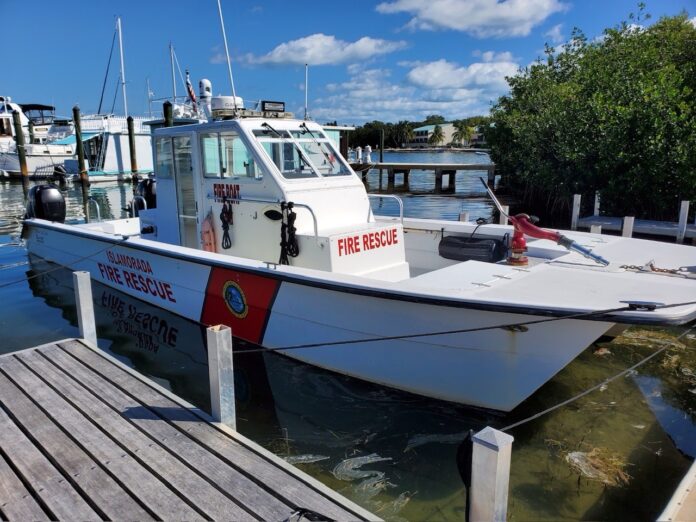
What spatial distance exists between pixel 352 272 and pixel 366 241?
15.1 inches

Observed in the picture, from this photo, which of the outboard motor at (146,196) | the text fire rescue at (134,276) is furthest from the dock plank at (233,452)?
the outboard motor at (146,196)

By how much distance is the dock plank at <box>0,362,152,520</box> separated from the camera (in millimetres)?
2555

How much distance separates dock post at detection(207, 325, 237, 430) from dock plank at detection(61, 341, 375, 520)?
0.13 meters

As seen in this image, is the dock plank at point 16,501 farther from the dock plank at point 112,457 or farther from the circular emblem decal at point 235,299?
the circular emblem decal at point 235,299

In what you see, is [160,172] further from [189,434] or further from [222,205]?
[189,434]

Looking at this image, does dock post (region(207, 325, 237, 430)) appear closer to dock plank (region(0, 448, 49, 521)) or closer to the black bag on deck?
dock plank (region(0, 448, 49, 521))

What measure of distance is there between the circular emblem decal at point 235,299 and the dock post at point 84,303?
4.28 ft

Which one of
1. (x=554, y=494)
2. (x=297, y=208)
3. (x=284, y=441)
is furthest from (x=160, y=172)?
(x=554, y=494)

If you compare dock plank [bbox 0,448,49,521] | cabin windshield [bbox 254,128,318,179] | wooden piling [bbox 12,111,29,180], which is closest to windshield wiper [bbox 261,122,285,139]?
cabin windshield [bbox 254,128,318,179]

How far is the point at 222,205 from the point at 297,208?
114 cm

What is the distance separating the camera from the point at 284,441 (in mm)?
4246

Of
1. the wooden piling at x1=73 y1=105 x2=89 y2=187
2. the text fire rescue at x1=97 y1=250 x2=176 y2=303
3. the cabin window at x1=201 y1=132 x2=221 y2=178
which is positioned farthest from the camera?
the wooden piling at x1=73 y1=105 x2=89 y2=187

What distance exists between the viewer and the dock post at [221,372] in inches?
127

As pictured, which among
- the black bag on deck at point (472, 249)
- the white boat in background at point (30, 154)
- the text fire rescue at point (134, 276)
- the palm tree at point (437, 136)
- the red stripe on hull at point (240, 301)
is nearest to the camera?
the red stripe on hull at point (240, 301)
